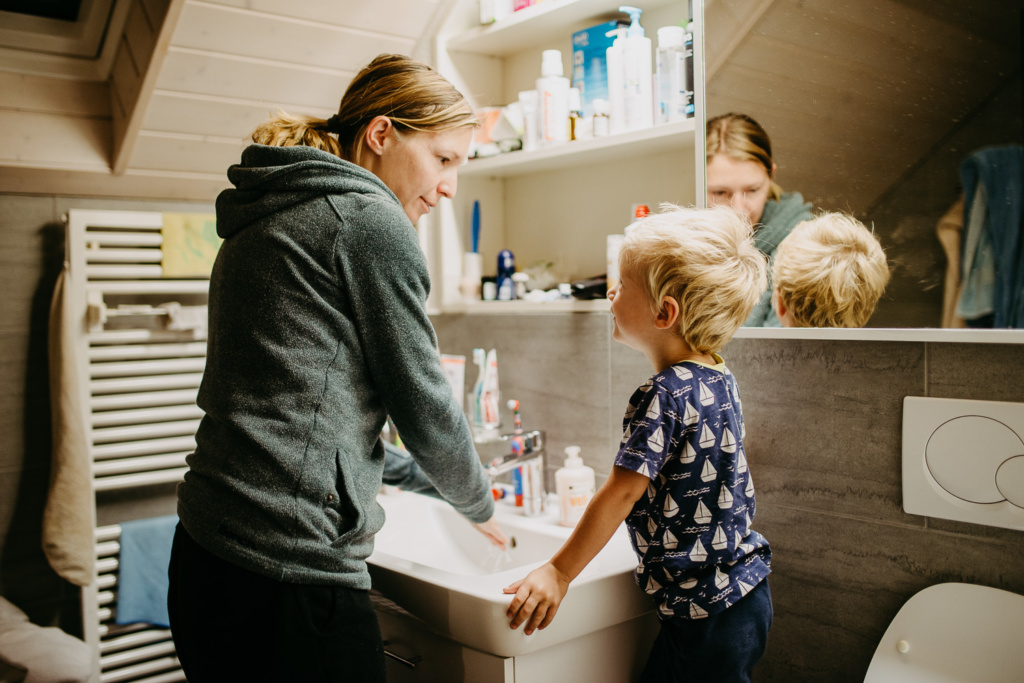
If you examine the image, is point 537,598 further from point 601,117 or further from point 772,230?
point 601,117

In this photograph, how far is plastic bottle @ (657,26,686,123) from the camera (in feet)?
4.33

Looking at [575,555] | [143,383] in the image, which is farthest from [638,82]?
[143,383]

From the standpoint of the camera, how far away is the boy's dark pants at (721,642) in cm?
100

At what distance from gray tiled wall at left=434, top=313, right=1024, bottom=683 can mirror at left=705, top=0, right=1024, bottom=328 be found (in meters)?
0.08

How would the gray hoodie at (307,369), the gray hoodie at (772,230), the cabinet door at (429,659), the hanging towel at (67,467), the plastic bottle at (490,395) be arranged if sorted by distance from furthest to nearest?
1. the hanging towel at (67,467)
2. the plastic bottle at (490,395)
3. the gray hoodie at (772,230)
4. the cabinet door at (429,659)
5. the gray hoodie at (307,369)

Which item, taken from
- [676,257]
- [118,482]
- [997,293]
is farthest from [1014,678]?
[118,482]

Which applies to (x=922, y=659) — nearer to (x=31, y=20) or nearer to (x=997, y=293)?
(x=997, y=293)

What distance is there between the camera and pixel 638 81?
54.9 inches

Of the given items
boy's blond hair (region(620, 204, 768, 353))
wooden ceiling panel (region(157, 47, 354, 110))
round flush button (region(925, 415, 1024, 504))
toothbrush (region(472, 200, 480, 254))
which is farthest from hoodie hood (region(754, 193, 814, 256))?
wooden ceiling panel (region(157, 47, 354, 110))

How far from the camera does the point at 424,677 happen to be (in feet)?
3.95

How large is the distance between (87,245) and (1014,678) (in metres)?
2.09

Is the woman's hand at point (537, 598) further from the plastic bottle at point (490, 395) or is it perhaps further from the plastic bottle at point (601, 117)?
the plastic bottle at point (601, 117)


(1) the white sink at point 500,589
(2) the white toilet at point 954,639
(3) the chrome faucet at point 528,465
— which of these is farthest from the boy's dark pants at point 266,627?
(2) the white toilet at point 954,639

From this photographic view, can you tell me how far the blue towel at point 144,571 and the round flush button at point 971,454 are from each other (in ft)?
5.78
